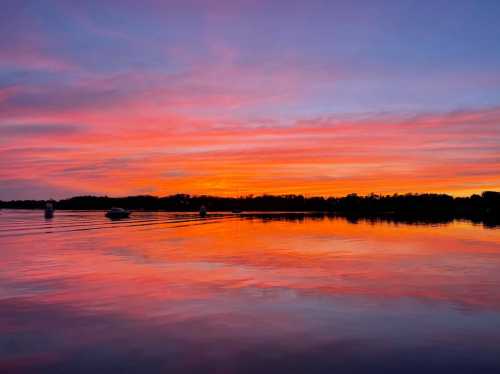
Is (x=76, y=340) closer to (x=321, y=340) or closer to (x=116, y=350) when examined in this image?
(x=116, y=350)

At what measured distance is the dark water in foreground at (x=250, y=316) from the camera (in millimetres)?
11391

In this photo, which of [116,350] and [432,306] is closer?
[116,350]

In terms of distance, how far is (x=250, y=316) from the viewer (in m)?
15.6

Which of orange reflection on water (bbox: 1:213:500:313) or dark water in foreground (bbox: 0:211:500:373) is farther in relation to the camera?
orange reflection on water (bbox: 1:213:500:313)

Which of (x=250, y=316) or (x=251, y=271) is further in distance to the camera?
(x=251, y=271)

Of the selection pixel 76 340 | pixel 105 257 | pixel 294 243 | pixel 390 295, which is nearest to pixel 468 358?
pixel 390 295

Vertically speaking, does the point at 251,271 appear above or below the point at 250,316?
above

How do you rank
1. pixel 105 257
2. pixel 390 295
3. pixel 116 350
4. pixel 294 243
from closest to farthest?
pixel 116 350 → pixel 390 295 → pixel 105 257 → pixel 294 243

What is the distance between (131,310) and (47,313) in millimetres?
2830

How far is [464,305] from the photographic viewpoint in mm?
17203

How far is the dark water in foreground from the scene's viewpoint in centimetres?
1139

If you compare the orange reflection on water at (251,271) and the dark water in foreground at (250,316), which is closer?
the dark water in foreground at (250,316)

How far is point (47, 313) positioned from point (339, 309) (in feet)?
33.3

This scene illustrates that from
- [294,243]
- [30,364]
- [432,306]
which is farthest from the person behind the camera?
[294,243]
